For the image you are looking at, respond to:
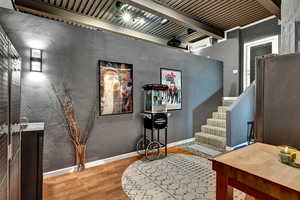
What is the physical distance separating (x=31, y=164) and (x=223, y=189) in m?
1.99

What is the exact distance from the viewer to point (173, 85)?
4.00 meters

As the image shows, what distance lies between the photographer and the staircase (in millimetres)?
3883

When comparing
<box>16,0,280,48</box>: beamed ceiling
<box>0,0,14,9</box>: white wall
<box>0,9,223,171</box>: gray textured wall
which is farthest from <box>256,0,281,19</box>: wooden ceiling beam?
<box>0,0,14,9</box>: white wall

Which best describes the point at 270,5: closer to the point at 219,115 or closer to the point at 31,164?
the point at 219,115

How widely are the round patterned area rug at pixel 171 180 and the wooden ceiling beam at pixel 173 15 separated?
11.4 feet

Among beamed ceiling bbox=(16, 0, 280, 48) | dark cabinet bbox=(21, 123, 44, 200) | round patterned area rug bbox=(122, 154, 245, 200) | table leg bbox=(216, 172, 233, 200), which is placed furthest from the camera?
beamed ceiling bbox=(16, 0, 280, 48)

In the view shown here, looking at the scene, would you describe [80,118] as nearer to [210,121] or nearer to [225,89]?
[210,121]

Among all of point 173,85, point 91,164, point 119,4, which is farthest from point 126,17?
point 91,164

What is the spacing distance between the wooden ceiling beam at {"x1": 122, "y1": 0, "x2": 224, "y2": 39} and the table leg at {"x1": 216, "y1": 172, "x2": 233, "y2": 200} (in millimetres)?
3606

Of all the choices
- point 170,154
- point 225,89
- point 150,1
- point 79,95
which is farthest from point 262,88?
point 225,89

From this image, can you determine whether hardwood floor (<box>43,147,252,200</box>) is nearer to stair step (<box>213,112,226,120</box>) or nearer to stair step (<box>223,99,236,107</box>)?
stair step (<box>213,112,226,120</box>)

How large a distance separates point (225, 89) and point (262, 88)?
15.0 ft

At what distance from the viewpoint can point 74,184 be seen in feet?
7.39

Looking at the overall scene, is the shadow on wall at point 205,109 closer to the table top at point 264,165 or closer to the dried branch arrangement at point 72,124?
the dried branch arrangement at point 72,124
